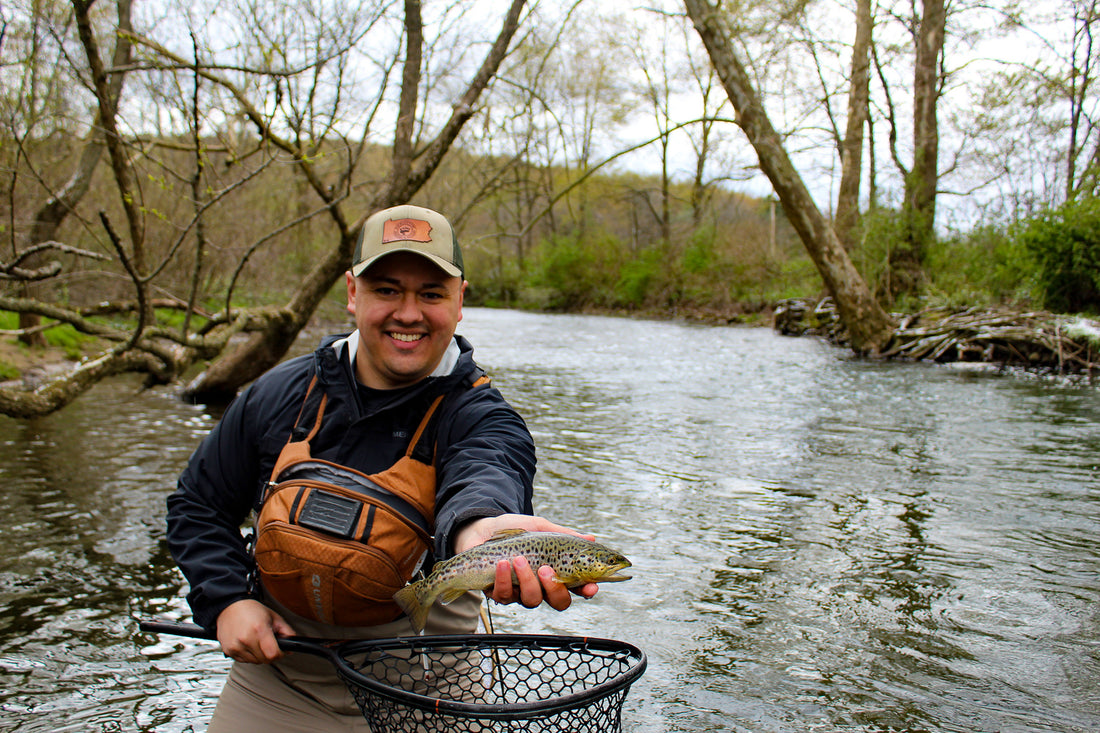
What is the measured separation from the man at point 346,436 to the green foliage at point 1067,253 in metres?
16.6

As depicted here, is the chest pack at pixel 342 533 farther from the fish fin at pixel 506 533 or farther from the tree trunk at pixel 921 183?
the tree trunk at pixel 921 183

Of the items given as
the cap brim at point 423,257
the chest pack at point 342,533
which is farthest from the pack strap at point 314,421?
the cap brim at point 423,257

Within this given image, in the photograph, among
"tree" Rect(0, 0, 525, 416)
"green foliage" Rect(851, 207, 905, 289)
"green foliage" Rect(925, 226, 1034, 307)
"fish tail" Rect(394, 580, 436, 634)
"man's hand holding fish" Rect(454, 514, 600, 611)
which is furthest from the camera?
"green foliage" Rect(851, 207, 905, 289)

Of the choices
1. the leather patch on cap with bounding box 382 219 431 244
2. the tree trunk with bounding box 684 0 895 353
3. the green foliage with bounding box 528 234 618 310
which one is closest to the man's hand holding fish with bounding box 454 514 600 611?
the leather patch on cap with bounding box 382 219 431 244

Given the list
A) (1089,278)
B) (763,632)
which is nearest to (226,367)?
(763,632)

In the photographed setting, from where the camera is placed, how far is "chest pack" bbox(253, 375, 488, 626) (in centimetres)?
230

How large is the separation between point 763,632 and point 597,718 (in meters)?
2.85

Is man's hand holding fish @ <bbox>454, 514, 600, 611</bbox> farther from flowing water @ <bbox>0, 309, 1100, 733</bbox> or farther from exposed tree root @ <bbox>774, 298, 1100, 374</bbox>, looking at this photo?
exposed tree root @ <bbox>774, 298, 1100, 374</bbox>

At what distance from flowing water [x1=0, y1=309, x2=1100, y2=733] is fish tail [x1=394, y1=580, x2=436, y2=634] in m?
1.74

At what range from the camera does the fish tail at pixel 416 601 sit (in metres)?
2.15

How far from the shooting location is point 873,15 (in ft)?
74.8

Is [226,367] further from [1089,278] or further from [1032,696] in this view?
[1089,278]

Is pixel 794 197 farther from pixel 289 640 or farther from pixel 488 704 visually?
pixel 488 704

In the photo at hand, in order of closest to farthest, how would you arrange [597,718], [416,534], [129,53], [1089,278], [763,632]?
[597,718]
[416,534]
[763,632]
[129,53]
[1089,278]
